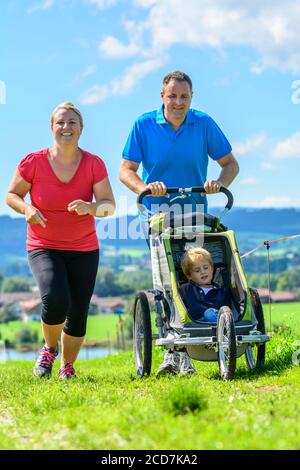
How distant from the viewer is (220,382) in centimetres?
627

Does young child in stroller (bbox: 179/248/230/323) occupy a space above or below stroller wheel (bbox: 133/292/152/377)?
above

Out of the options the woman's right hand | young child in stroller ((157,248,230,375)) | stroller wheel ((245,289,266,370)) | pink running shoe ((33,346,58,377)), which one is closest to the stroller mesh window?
young child in stroller ((157,248,230,375))

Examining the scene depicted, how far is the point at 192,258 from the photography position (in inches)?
279

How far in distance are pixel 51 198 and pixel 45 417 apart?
8.57 ft

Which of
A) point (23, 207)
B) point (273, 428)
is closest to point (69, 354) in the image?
point (23, 207)

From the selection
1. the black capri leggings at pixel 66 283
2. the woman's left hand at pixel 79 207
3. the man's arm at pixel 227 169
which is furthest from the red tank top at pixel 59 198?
the man's arm at pixel 227 169

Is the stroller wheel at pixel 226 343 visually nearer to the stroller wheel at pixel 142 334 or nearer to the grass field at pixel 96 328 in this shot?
the stroller wheel at pixel 142 334

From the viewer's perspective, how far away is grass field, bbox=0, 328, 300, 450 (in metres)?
4.06

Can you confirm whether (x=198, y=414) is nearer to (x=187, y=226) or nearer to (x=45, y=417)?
(x=45, y=417)

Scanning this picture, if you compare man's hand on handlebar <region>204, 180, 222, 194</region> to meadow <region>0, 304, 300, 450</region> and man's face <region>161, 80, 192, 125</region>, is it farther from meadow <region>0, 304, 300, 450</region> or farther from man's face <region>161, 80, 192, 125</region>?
meadow <region>0, 304, 300, 450</region>

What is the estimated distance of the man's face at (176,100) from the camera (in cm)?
718

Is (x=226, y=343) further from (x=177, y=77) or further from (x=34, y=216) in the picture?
(x=177, y=77)

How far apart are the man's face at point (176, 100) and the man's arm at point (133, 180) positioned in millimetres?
570

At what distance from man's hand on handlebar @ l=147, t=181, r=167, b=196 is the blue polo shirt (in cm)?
54
